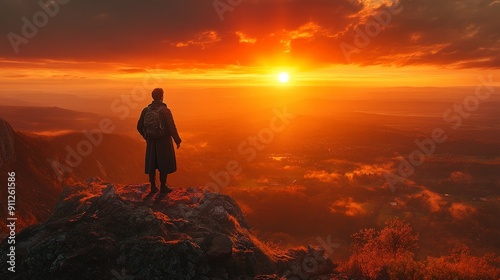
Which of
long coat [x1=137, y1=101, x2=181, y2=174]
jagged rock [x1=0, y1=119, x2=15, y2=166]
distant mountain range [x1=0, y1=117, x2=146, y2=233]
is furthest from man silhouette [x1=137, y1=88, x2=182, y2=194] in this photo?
jagged rock [x1=0, y1=119, x2=15, y2=166]

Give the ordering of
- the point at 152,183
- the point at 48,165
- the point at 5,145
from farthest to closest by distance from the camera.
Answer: the point at 48,165, the point at 5,145, the point at 152,183

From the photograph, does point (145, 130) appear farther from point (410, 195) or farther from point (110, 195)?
point (410, 195)

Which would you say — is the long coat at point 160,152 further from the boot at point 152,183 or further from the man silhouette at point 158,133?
the boot at point 152,183

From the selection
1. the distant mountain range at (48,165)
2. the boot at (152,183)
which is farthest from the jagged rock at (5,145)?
the boot at (152,183)

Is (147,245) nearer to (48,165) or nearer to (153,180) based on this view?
(153,180)

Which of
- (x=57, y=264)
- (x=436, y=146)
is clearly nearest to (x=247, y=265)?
(x=57, y=264)

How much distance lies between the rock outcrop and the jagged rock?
2893 centimetres

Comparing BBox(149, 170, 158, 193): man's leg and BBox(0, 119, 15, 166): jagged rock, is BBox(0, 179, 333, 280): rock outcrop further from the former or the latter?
BBox(0, 119, 15, 166): jagged rock

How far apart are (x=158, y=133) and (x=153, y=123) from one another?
0.41 meters

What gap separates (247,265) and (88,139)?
78414mm

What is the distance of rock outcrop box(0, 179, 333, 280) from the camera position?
8.22 m

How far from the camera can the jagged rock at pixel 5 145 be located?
116 ft

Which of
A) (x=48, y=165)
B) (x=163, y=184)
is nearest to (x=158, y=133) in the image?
(x=163, y=184)

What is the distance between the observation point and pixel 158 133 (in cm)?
1180
